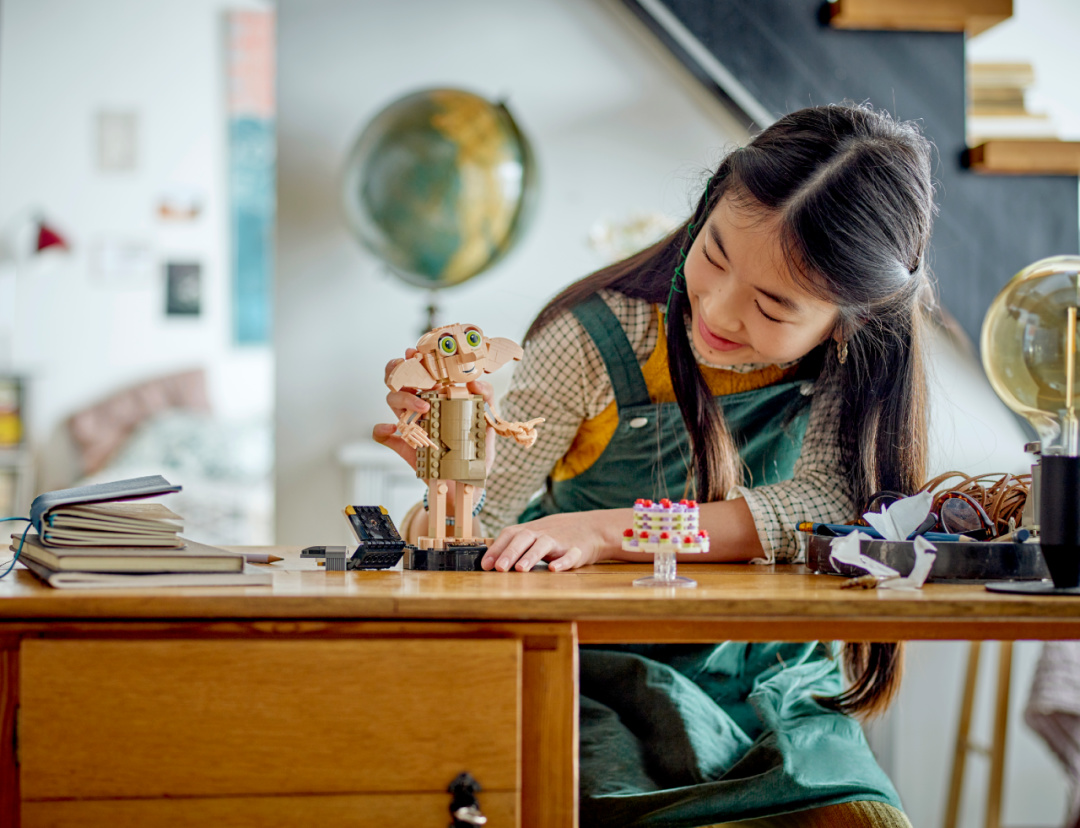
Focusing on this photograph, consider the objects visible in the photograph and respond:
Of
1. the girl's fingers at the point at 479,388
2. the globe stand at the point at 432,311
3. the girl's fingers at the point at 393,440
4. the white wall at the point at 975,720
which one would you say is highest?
the globe stand at the point at 432,311

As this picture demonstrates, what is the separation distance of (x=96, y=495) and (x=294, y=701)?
238 millimetres

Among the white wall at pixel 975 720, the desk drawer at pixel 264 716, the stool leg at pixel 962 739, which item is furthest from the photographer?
the white wall at pixel 975 720

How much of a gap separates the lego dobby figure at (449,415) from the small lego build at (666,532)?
147mm

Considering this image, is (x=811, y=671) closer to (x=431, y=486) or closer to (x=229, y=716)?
(x=431, y=486)

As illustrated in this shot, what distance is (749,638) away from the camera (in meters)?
0.76

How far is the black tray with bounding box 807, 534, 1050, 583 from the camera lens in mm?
858

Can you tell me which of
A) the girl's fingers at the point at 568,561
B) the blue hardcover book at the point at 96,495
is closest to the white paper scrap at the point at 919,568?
the girl's fingers at the point at 568,561

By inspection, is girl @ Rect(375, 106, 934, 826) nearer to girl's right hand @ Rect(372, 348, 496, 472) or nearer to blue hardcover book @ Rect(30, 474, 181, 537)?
girl's right hand @ Rect(372, 348, 496, 472)

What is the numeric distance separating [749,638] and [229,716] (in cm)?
38

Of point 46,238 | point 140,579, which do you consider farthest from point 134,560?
point 46,238

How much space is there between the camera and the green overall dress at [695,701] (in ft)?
2.97

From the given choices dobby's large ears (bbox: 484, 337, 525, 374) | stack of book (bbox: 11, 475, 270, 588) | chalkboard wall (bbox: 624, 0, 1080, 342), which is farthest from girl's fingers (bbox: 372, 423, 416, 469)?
chalkboard wall (bbox: 624, 0, 1080, 342)

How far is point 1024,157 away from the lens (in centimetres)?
179

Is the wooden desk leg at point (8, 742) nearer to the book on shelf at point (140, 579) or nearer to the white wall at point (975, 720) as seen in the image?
the book on shelf at point (140, 579)
